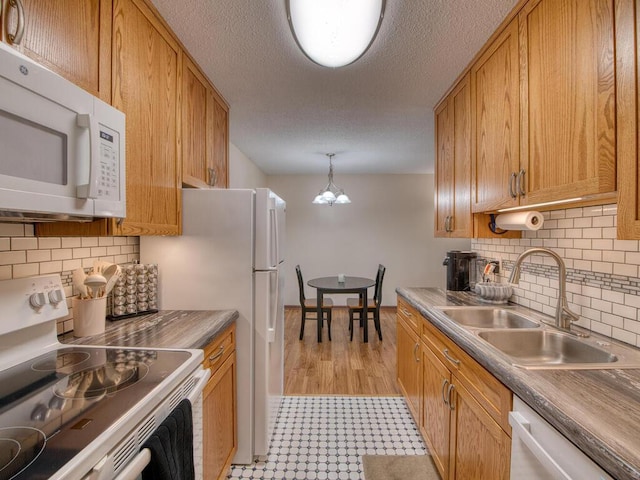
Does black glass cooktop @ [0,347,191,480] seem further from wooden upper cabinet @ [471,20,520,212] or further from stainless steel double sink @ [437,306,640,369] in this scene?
wooden upper cabinet @ [471,20,520,212]

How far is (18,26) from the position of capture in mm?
853

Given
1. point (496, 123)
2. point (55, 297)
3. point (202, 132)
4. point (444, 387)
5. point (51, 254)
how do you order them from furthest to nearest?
point (202, 132), point (496, 123), point (444, 387), point (51, 254), point (55, 297)

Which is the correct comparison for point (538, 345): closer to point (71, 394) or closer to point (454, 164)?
point (454, 164)

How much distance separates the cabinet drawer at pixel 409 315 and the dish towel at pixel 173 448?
151 cm

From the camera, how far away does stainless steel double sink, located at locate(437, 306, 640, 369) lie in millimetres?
1152

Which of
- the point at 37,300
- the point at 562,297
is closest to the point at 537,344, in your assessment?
the point at 562,297

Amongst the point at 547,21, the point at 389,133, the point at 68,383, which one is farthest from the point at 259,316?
the point at 389,133

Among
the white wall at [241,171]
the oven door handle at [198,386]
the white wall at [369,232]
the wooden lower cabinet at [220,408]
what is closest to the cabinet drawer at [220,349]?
the wooden lower cabinet at [220,408]

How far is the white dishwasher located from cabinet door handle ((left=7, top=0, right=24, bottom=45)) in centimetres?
174

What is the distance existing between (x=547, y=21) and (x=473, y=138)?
727 mm

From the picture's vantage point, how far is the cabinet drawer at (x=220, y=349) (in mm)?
1502

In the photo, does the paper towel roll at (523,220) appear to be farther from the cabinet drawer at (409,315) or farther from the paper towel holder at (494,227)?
the cabinet drawer at (409,315)

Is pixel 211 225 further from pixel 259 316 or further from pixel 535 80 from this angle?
pixel 535 80

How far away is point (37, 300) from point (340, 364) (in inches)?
108
